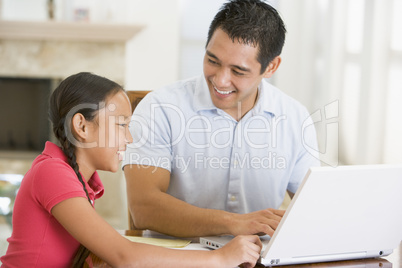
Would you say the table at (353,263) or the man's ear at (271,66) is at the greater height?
the man's ear at (271,66)

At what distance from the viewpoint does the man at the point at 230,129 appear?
5.13 feet

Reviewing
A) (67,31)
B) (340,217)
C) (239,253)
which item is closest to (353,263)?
(340,217)

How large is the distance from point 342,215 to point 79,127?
602mm

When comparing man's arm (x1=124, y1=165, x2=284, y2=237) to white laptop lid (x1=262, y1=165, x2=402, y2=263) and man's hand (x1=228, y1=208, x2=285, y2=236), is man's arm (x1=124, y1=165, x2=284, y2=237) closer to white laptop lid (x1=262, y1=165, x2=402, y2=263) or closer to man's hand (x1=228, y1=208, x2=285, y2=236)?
man's hand (x1=228, y1=208, x2=285, y2=236)

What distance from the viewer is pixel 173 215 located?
4.57ft

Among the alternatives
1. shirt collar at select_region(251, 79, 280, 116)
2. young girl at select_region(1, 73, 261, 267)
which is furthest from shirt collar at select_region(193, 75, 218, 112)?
young girl at select_region(1, 73, 261, 267)

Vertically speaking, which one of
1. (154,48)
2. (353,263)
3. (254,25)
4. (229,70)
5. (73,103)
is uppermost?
(154,48)

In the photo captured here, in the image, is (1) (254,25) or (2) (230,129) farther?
(2) (230,129)

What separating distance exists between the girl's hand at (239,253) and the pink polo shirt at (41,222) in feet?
1.01

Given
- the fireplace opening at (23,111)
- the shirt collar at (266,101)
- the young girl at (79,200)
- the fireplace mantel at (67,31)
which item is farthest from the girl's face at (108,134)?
the fireplace opening at (23,111)

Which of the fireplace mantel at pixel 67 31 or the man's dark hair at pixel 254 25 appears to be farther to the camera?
the fireplace mantel at pixel 67 31

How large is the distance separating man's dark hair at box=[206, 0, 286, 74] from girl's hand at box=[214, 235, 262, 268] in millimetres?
663

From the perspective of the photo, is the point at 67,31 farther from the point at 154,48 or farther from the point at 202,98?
the point at 202,98

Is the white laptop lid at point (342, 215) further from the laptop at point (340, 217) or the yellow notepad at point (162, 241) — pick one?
the yellow notepad at point (162, 241)
